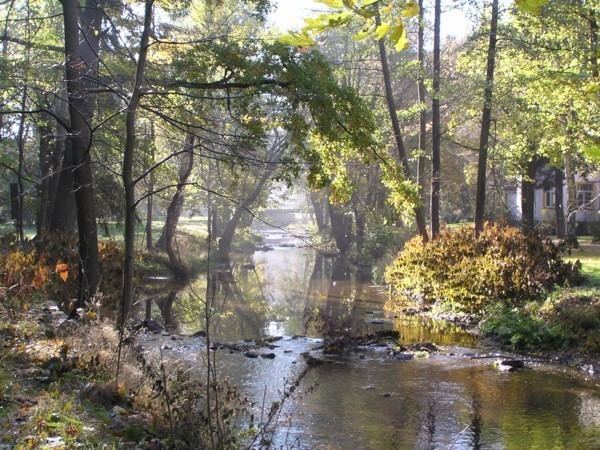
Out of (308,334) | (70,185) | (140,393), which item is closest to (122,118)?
(70,185)

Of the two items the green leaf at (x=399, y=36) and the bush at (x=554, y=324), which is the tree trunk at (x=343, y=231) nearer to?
the bush at (x=554, y=324)

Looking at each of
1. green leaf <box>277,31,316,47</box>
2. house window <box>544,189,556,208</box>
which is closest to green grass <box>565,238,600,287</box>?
house window <box>544,189,556,208</box>

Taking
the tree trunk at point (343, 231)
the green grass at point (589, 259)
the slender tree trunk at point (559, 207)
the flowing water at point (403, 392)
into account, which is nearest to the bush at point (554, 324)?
the flowing water at point (403, 392)

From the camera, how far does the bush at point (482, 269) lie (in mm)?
15750

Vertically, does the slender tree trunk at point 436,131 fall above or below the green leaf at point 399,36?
above

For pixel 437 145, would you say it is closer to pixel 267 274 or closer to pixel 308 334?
pixel 308 334

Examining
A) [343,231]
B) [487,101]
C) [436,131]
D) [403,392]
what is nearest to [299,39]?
[403,392]

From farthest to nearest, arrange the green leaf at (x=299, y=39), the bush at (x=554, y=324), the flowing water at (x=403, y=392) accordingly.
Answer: the bush at (x=554, y=324) → the flowing water at (x=403, y=392) → the green leaf at (x=299, y=39)

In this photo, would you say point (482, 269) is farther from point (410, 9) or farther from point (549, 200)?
point (549, 200)

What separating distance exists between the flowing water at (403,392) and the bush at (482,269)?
1.23 meters

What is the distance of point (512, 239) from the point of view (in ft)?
56.7

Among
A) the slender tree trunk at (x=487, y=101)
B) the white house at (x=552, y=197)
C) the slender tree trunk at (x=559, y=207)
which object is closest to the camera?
the slender tree trunk at (x=487, y=101)

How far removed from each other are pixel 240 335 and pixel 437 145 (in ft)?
35.7

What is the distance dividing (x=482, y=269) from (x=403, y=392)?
26.6 ft
